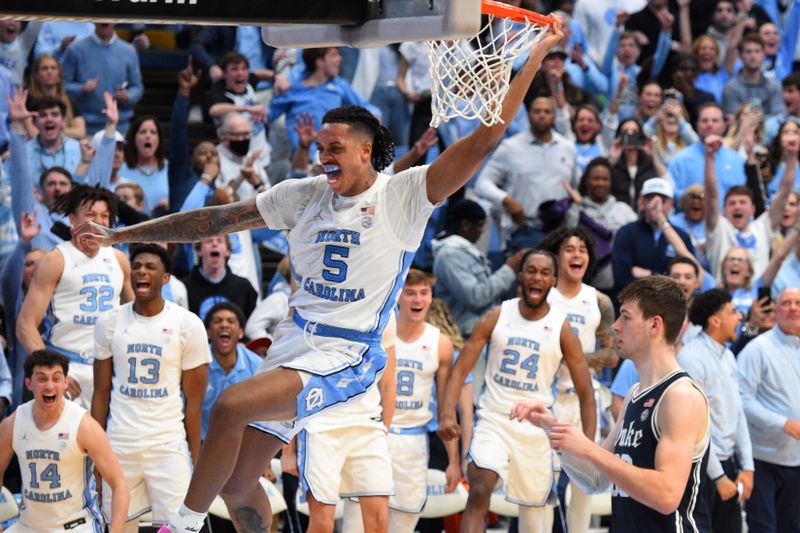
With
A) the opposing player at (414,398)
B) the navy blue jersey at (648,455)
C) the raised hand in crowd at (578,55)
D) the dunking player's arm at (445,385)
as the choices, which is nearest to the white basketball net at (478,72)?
the navy blue jersey at (648,455)

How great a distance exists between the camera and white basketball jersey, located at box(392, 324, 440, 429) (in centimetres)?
984

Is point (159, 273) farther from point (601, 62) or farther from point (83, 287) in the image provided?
point (601, 62)

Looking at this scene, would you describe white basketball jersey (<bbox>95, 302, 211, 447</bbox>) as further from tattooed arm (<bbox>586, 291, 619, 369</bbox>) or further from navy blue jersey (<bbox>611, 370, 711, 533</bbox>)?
navy blue jersey (<bbox>611, 370, 711, 533</bbox>)

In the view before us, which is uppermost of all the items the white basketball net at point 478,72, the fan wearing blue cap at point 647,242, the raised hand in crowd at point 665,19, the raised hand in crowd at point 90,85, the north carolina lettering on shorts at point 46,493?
the raised hand in crowd at point 665,19

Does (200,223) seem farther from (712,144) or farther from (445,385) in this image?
(712,144)

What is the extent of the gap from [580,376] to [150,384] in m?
2.95

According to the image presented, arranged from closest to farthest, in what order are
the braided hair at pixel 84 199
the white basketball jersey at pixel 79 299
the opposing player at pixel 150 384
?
the opposing player at pixel 150 384, the braided hair at pixel 84 199, the white basketball jersey at pixel 79 299

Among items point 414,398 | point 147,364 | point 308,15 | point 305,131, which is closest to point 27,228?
point 147,364

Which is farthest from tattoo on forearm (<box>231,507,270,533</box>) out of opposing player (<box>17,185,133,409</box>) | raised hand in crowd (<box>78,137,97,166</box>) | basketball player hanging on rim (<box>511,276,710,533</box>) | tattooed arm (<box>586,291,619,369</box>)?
raised hand in crowd (<box>78,137,97,166</box>)

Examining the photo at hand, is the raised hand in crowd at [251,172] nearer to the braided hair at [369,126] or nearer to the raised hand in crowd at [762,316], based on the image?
the raised hand in crowd at [762,316]

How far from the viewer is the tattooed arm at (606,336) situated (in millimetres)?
10164

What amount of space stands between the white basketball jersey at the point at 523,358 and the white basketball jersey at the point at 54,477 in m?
2.93

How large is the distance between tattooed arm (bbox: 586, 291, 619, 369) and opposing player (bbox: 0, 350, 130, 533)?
3805 mm

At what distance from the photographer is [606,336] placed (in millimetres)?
10414
